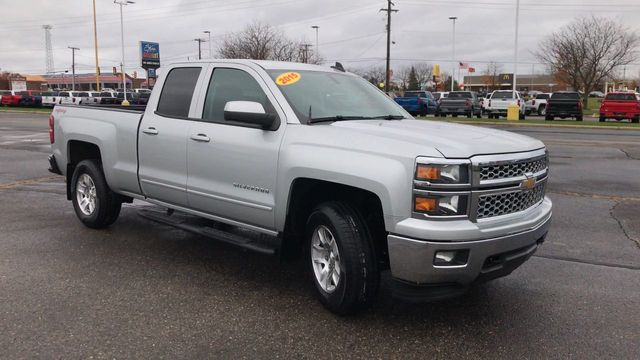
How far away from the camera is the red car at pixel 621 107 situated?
94.1 feet

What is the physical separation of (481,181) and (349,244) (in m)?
0.97

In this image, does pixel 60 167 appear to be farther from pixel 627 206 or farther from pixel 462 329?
pixel 627 206

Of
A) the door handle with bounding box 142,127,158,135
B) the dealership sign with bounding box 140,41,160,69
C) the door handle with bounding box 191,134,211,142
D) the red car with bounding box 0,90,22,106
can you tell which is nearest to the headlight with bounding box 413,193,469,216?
the door handle with bounding box 191,134,211,142

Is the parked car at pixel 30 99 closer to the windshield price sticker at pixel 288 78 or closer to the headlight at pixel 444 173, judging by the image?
the windshield price sticker at pixel 288 78

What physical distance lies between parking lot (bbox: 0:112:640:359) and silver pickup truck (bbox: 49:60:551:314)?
348mm

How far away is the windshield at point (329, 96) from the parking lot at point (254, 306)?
4.91ft

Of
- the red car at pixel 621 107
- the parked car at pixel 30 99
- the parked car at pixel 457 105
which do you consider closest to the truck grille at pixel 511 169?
the red car at pixel 621 107

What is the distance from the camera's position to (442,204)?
3.54 meters

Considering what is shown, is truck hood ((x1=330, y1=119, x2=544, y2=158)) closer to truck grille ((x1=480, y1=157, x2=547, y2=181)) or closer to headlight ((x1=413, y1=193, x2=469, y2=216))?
truck grille ((x1=480, y1=157, x2=547, y2=181))

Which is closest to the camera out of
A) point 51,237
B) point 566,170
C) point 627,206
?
point 51,237

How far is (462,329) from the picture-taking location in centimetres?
394

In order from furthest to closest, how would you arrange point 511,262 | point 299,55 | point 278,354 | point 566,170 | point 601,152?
point 299,55
point 601,152
point 566,170
point 511,262
point 278,354

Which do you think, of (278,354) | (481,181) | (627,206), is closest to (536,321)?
(481,181)

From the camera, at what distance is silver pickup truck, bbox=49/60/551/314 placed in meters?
3.56
